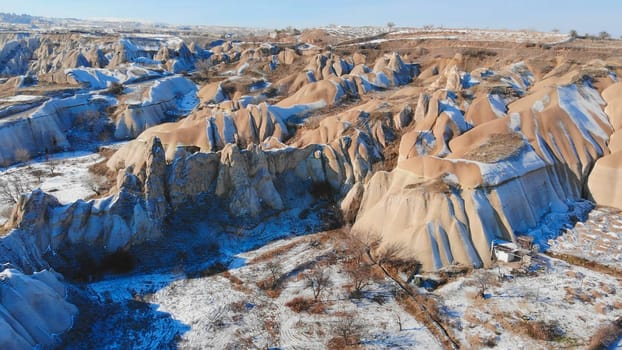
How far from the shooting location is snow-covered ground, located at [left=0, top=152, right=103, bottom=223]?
30.3 metres

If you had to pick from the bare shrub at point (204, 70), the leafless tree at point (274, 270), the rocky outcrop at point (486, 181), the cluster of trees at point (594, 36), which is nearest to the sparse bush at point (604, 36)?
the cluster of trees at point (594, 36)

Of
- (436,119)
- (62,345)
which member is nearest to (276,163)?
(436,119)

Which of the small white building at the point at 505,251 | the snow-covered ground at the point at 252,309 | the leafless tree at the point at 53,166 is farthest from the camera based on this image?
the leafless tree at the point at 53,166

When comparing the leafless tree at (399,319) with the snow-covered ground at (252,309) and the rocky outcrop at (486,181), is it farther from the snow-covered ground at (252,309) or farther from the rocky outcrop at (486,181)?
the rocky outcrop at (486,181)

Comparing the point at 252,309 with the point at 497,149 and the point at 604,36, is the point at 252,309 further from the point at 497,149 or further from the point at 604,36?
the point at 604,36

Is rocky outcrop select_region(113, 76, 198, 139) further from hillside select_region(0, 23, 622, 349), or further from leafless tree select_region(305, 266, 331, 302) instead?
leafless tree select_region(305, 266, 331, 302)

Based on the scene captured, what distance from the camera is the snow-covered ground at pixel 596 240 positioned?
2286 cm

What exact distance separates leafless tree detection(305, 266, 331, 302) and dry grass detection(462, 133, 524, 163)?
37.9 ft

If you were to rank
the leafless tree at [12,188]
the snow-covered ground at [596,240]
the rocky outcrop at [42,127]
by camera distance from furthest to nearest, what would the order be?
the rocky outcrop at [42,127], the leafless tree at [12,188], the snow-covered ground at [596,240]

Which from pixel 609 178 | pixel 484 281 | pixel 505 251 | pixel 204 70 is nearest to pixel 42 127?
pixel 204 70

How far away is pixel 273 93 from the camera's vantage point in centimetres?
5462

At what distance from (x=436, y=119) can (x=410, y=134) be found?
256cm

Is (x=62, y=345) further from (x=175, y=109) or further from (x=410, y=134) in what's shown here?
(x=175, y=109)

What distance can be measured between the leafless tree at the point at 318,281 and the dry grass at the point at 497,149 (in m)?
11.6
